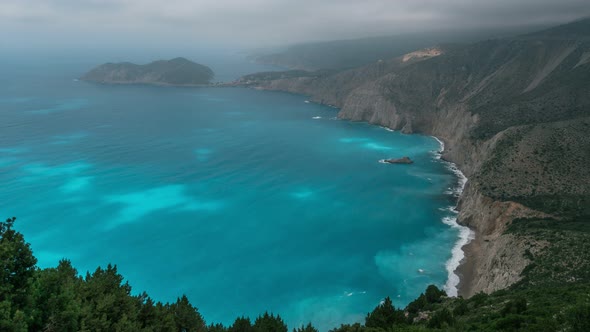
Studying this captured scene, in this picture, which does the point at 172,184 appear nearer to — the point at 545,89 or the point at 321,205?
the point at 321,205

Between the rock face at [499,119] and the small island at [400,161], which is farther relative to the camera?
the small island at [400,161]

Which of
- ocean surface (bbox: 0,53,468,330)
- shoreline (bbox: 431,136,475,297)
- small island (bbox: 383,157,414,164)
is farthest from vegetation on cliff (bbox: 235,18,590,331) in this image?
small island (bbox: 383,157,414,164)

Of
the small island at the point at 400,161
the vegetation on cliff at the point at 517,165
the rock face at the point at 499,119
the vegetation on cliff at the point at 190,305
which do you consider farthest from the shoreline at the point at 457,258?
the small island at the point at 400,161

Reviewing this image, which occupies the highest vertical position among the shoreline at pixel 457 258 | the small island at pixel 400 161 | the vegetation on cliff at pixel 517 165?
the vegetation on cliff at pixel 517 165

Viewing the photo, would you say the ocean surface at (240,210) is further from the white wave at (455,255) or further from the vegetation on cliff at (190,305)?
the vegetation on cliff at (190,305)

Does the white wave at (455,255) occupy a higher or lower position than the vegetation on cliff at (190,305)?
lower

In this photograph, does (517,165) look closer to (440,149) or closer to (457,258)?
(457,258)

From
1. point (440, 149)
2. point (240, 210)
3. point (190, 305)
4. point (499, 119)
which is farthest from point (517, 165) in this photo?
point (190, 305)
